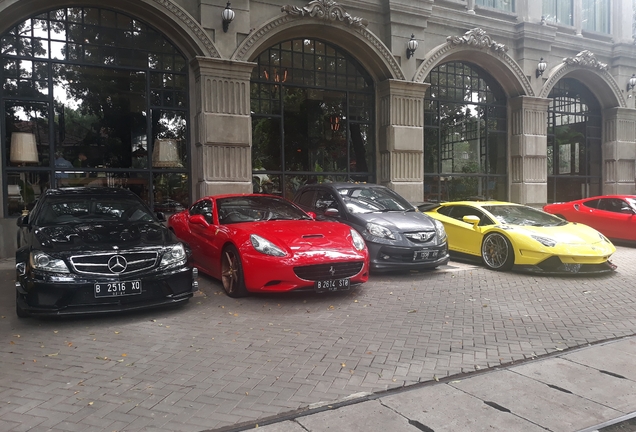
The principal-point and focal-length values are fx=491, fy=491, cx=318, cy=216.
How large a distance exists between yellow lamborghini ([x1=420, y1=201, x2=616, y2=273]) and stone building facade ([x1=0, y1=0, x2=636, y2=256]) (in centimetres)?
496

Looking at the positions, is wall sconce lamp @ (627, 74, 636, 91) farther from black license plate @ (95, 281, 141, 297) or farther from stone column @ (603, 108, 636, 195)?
black license plate @ (95, 281, 141, 297)

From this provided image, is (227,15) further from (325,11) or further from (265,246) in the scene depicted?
(265,246)

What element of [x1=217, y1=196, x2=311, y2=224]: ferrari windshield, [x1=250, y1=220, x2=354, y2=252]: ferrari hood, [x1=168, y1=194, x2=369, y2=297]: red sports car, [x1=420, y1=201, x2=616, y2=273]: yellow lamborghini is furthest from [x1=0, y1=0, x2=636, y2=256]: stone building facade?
[x1=250, y1=220, x2=354, y2=252]: ferrari hood

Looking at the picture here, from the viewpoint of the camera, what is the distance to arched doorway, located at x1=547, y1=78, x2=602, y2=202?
19.7 metres

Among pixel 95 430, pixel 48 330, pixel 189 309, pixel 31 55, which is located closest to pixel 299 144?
pixel 31 55

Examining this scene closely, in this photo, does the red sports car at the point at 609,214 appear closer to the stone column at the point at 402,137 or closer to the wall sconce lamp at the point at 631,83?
the stone column at the point at 402,137

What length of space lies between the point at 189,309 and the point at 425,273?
4.57m

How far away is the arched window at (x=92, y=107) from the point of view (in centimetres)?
1120

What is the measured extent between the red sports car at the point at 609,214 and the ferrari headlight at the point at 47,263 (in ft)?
42.5

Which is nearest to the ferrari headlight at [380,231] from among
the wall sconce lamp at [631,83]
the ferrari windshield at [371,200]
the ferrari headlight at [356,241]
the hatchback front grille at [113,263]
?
the ferrari windshield at [371,200]

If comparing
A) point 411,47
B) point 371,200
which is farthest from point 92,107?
point 411,47

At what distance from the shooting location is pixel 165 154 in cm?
1276

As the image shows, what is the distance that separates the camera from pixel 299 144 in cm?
1455

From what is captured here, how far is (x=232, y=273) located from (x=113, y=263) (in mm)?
1773
